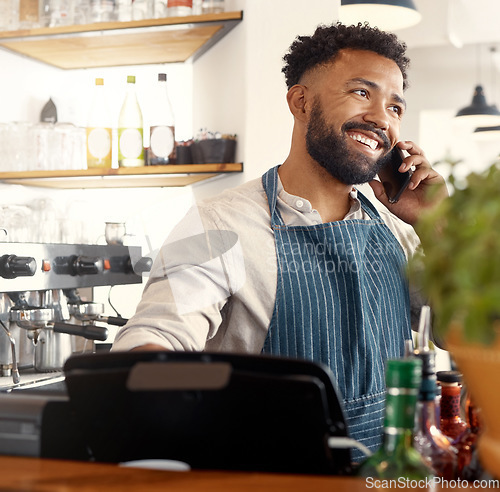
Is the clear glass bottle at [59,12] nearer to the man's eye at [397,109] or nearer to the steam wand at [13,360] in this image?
the steam wand at [13,360]

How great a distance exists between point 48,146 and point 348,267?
5.13 feet

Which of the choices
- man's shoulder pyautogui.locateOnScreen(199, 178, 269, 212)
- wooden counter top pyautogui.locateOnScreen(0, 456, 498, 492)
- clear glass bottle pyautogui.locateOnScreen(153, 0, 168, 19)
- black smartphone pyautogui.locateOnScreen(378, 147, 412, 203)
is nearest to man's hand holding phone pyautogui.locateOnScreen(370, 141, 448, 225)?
black smartphone pyautogui.locateOnScreen(378, 147, 412, 203)

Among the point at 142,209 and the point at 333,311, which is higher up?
the point at 142,209

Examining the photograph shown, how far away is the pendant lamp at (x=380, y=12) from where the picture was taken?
2.50 meters

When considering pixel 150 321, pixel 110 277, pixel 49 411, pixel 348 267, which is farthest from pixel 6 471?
pixel 110 277

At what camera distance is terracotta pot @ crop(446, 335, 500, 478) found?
50cm

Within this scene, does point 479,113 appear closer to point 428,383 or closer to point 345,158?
point 345,158

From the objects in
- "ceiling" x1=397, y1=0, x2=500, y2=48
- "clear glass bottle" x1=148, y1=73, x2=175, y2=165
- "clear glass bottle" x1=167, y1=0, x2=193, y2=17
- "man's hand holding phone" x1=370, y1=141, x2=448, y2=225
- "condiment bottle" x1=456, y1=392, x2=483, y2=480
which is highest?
"ceiling" x1=397, y1=0, x2=500, y2=48

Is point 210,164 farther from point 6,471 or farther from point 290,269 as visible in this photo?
point 6,471

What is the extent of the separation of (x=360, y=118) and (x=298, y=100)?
0.25m

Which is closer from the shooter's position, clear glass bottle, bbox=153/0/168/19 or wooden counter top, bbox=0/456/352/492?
wooden counter top, bbox=0/456/352/492

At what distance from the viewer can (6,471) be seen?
0.63 m

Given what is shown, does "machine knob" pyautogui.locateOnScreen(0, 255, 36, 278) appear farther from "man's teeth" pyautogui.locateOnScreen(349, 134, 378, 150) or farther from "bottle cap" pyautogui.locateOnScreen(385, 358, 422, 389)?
"bottle cap" pyautogui.locateOnScreen(385, 358, 422, 389)

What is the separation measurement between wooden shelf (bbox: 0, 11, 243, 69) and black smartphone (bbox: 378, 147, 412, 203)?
3.13 feet
